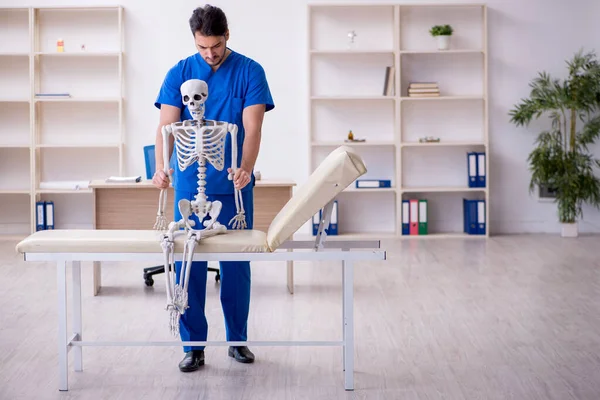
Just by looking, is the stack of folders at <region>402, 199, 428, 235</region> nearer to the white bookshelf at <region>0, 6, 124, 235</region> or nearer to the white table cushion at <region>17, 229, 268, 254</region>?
the white bookshelf at <region>0, 6, 124, 235</region>

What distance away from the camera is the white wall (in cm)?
715

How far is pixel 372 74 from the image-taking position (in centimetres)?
724

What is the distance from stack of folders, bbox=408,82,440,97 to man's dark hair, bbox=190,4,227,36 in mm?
4041

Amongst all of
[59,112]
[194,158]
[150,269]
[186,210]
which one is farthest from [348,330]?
[59,112]

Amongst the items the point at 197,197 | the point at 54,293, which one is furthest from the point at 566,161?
the point at 197,197

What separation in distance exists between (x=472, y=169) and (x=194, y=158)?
14.3 feet

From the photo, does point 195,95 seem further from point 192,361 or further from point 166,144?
point 192,361

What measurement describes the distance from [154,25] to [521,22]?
299cm

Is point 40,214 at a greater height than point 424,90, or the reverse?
point 424,90

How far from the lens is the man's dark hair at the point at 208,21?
313cm

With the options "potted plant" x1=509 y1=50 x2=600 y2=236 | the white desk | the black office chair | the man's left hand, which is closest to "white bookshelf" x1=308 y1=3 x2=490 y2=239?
"potted plant" x1=509 y1=50 x2=600 y2=236

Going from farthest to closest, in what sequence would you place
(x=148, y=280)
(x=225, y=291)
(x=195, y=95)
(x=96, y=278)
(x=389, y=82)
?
1. (x=389, y=82)
2. (x=148, y=280)
3. (x=96, y=278)
4. (x=225, y=291)
5. (x=195, y=95)

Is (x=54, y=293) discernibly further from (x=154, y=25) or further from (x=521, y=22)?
(x=521, y=22)

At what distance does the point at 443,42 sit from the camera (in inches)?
275
